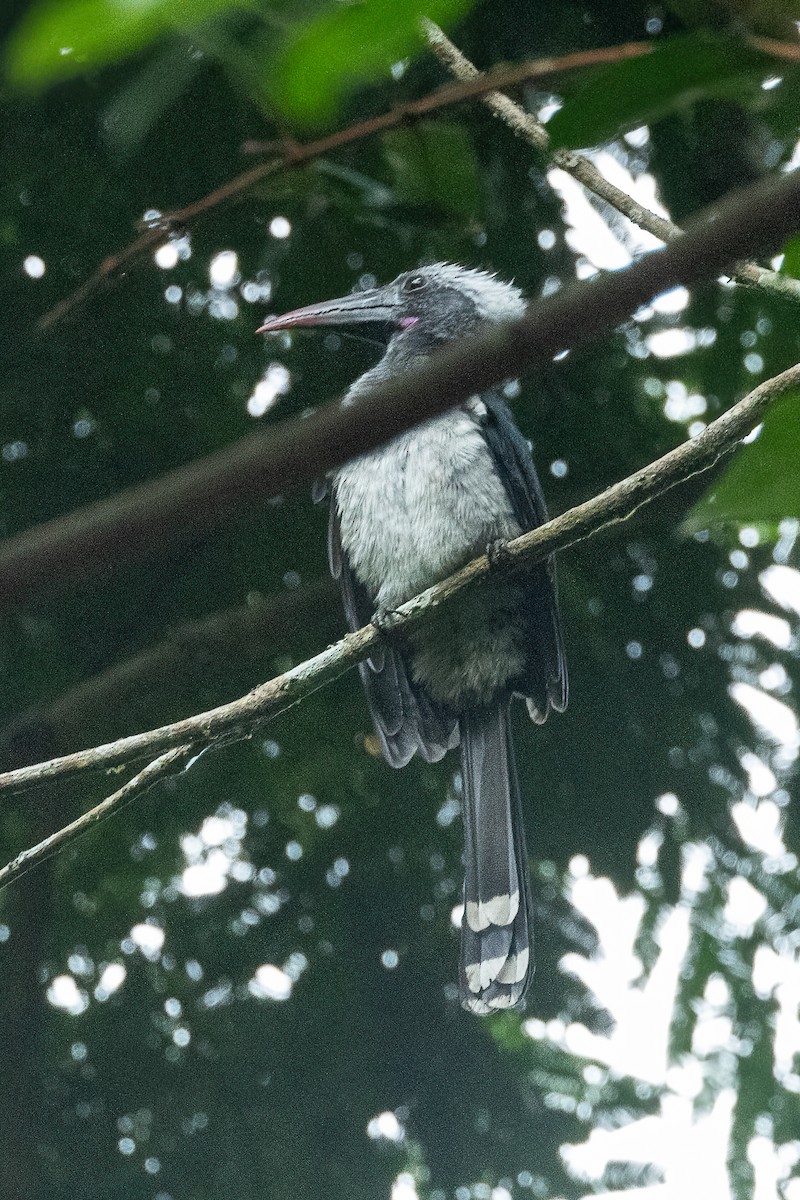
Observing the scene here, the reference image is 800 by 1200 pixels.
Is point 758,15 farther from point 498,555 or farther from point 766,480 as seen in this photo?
point 498,555

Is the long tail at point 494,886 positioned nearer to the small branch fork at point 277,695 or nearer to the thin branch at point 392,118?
the small branch fork at point 277,695

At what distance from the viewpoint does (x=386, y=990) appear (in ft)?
7.23

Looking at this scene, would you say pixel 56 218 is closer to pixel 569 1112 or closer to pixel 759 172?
pixel 759 172

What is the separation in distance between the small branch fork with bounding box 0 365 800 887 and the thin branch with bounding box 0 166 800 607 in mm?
966

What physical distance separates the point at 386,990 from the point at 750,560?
951 mm

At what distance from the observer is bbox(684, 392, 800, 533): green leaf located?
0.38 meters

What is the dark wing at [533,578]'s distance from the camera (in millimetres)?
2039

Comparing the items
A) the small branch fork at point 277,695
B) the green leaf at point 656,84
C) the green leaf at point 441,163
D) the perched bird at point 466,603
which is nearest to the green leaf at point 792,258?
the green leaf at point 656,84

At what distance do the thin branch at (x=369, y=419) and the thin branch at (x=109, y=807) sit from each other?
1.21m

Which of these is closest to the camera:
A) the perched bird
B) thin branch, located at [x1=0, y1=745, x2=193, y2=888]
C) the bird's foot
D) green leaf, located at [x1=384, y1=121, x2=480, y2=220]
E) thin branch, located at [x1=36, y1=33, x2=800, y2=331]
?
thin branch, located at [x1=36, y1=33, x2=800, y2=331]

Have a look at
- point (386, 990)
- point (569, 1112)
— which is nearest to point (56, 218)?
point (386, 990)

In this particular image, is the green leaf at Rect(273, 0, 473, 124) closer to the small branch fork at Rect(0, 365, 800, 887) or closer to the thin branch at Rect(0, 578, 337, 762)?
the small branch fork at Rect(0, 365, 800, 887)

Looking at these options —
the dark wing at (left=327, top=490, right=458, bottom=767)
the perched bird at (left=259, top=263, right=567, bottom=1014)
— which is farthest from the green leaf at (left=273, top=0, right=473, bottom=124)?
the dark wing at (left=327, top=490, right=458, bottom=767)

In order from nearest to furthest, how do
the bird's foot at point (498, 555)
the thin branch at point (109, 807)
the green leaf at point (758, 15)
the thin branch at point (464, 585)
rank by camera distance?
the green leaf at point (758, 15) < the thin branch at point (464, 585) < the thin branch at point (109, 807) < the bird's foot at point (498, 555)
